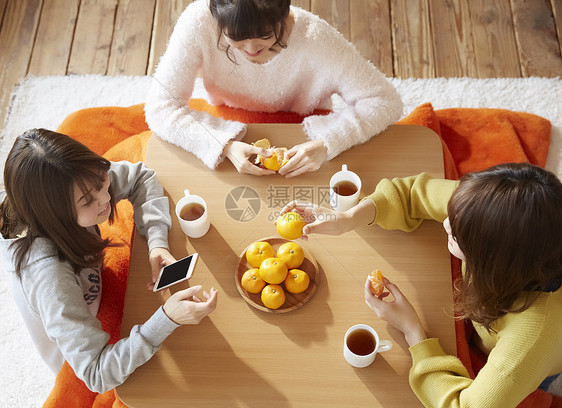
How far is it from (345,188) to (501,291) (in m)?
0.44

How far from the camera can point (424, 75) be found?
234 centimetres

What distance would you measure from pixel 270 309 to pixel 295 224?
0.64 ft

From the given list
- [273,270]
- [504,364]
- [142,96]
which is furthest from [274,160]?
[142,96]

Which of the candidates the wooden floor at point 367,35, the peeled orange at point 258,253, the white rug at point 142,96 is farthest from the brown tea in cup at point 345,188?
the wooden floor at point 367,35

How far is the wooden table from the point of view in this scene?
1100mm

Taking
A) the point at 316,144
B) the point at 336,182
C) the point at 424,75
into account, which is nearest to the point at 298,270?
the point at 336,182

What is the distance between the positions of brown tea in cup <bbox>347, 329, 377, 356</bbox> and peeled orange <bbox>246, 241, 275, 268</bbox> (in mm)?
252

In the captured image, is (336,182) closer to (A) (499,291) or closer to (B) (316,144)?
(B) (316,144)

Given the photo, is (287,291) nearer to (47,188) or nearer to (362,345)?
(362,345)

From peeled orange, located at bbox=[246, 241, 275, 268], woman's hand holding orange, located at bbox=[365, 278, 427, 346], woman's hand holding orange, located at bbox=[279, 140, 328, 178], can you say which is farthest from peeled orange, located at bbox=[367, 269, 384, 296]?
woman's hand holding orange, located at bbox=[279, 140, 328, 178]

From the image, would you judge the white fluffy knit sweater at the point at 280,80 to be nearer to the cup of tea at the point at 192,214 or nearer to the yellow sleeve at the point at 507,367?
the cup of tea at the point at 192,214

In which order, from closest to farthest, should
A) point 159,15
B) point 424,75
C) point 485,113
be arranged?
point 485,113, point 424,75, point 159,15

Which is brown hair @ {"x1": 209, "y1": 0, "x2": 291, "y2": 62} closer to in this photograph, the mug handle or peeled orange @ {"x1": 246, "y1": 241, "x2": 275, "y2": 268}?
peeled orange @ {"x1": 246, "y1": 241, "x2": 275, "y2": 268}

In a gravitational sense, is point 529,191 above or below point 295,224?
above
